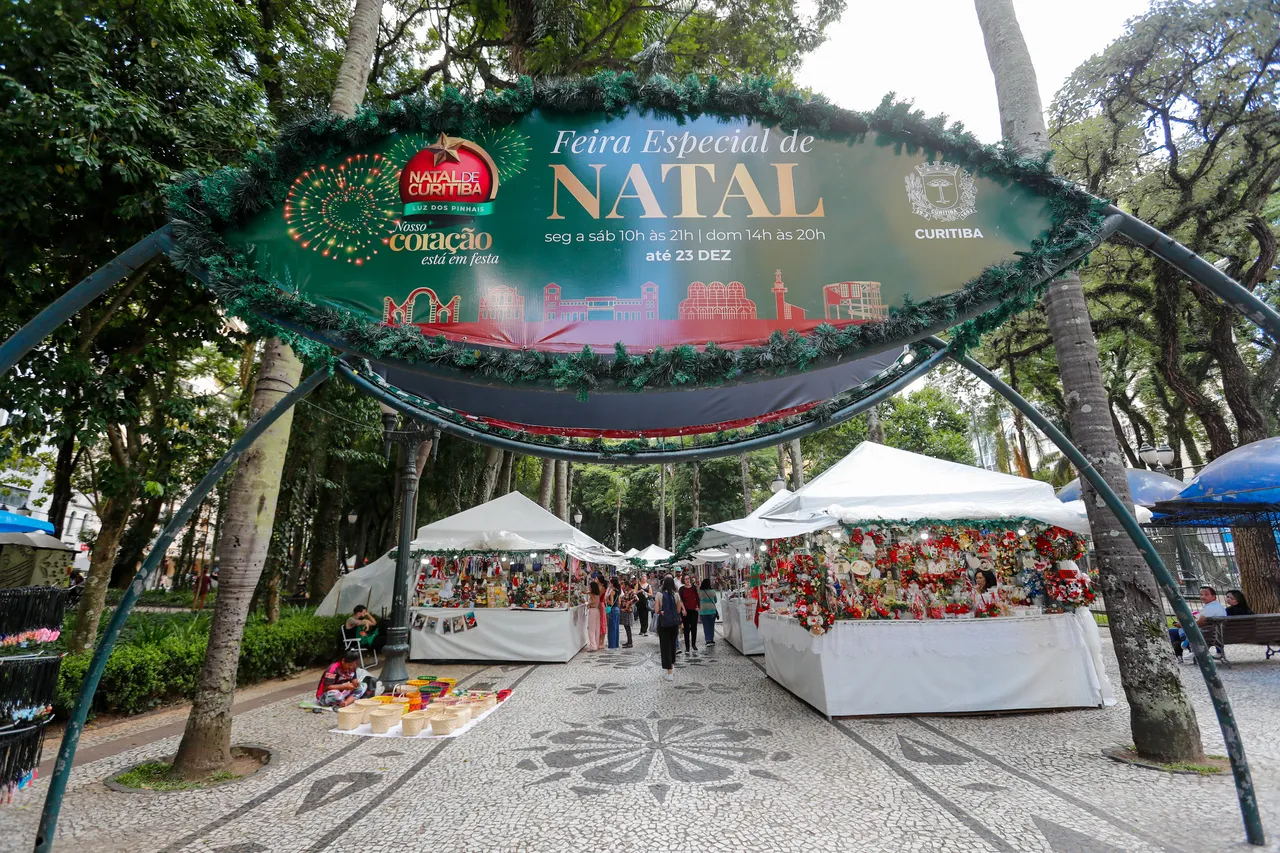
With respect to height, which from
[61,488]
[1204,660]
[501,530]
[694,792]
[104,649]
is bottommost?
[694,792]

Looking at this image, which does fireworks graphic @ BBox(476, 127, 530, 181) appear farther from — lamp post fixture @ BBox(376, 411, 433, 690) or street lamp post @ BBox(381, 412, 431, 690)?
lamp post fixture @ BBox(376, 411, 433, 690)

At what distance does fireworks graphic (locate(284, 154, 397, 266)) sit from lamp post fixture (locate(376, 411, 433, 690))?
5736mm

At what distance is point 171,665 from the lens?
7.91 meters

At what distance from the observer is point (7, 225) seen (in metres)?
6.77

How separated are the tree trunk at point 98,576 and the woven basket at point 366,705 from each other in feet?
13.9

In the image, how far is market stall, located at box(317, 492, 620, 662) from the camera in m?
11.5

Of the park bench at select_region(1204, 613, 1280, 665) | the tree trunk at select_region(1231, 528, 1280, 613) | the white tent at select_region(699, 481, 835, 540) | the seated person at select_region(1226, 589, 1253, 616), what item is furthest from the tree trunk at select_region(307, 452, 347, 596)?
the tree trunk at select_region(1231, 528, 1280, 613)

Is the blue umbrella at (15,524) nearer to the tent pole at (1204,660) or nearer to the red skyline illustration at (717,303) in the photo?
the red skyline illustration at (717,303)

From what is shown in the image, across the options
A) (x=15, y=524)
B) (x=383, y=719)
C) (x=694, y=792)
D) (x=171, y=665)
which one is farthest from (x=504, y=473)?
(x=694, y=792)

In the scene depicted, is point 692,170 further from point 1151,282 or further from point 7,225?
point 1151,282

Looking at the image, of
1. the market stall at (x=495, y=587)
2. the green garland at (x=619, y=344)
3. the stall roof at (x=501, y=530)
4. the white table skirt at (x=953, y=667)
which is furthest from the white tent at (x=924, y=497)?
the market stall at (x=495, y=587)

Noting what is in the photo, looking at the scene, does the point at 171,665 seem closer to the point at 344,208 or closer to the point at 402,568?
the point at 402,568

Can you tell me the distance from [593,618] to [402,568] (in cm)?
624

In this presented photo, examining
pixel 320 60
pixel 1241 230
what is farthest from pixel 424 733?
pixel 1241 230
